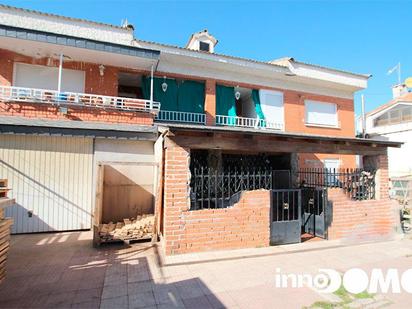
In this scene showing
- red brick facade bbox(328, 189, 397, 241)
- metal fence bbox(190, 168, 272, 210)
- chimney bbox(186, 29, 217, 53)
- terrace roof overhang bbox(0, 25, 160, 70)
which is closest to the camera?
metal fence bbox(190, 168, 272, 210)

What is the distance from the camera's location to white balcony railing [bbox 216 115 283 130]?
40.0 ft

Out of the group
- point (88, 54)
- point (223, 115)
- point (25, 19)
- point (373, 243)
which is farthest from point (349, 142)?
point (25, 19)

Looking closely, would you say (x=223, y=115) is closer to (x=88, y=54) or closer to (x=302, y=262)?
(x=88, y=54)

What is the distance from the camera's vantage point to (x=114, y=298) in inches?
150

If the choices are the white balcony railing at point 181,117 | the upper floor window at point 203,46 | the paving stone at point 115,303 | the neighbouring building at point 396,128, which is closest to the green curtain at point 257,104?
the white balcony railing at point 181,117

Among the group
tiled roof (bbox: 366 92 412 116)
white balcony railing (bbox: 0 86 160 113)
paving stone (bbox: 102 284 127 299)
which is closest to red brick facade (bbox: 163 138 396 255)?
paving stone (bbox: 102 284 127 299)

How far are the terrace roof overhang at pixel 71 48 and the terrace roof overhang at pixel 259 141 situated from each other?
16.7ft

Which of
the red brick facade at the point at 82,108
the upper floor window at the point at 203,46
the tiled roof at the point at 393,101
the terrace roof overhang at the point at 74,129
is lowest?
the terrace roof overhang at the point at 74,129

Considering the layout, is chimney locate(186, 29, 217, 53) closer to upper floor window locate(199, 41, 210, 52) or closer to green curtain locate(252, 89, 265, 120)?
upper floor window locate(199, 41, 210, 52)

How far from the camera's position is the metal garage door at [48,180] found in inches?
308

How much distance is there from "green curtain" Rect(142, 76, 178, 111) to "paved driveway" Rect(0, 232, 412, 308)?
669 cm

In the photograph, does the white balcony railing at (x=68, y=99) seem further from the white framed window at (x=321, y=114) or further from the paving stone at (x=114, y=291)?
the white framed window at (x=321, y=114)

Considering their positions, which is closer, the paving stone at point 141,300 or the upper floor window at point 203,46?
the paving stone at point 141,300

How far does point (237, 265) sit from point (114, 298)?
2.44 metres
